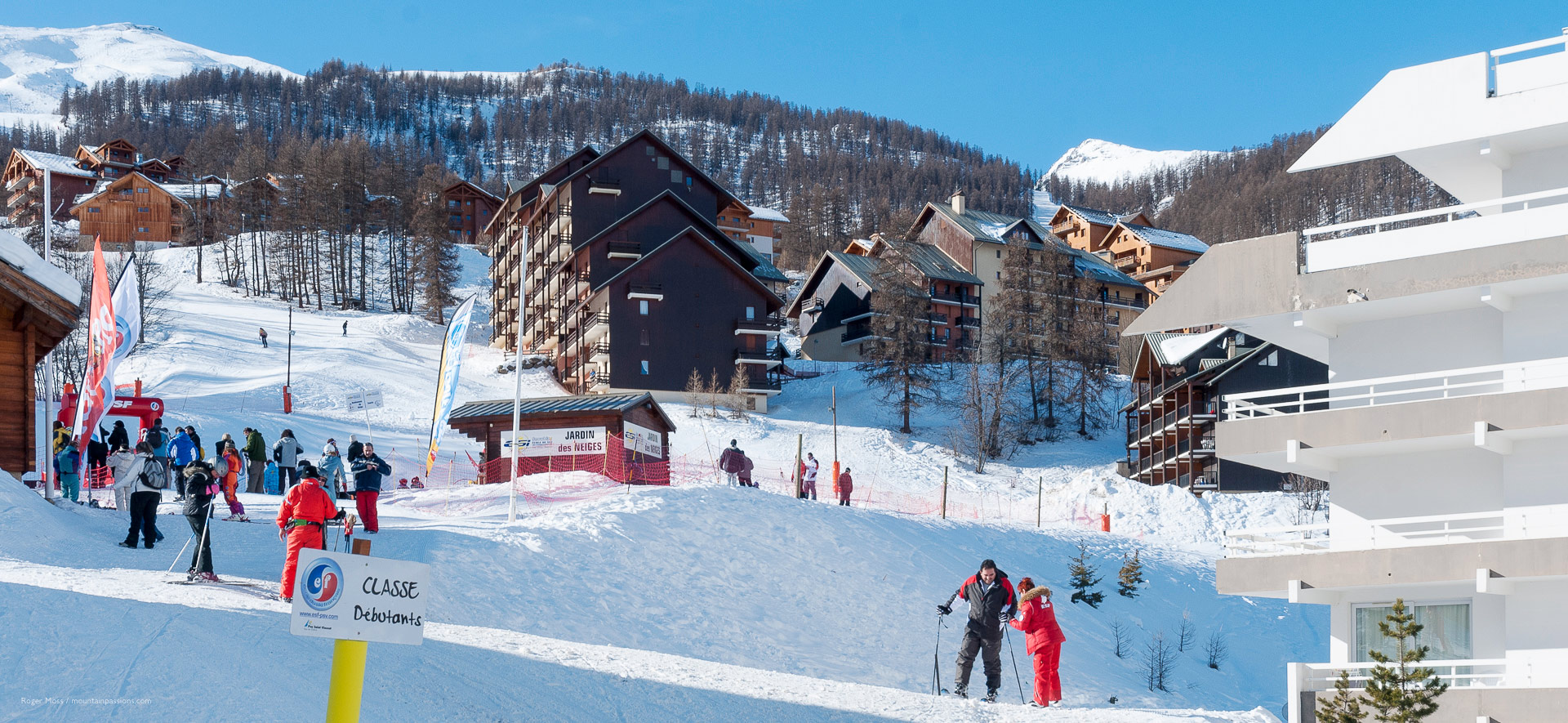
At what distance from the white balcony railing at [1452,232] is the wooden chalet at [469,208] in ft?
362

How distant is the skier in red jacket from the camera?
15.1 metres

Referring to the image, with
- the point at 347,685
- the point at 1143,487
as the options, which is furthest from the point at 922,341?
the point at 347,685

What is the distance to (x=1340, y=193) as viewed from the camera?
153 meters

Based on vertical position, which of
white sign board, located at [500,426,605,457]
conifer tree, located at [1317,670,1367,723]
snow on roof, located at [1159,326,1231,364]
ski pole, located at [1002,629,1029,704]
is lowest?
ski pole, located at [1002,629,1029,704]

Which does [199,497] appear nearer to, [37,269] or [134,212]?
[37,269]

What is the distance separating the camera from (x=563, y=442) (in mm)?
32188

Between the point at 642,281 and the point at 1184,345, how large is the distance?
25196mm

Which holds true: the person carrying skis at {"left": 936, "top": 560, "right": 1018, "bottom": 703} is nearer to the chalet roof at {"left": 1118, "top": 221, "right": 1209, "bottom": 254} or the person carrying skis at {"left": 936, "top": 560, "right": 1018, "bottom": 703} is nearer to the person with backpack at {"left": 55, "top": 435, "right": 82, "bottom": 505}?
the person with backpack at {"left": 55, "top": 435, "right": 82, "bottom": 505}

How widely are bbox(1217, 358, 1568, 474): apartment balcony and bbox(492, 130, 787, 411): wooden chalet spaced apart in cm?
4289

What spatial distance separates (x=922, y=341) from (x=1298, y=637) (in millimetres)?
34828

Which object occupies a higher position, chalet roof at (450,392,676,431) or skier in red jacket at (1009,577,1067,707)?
chalet roof at (450,392,676,431)

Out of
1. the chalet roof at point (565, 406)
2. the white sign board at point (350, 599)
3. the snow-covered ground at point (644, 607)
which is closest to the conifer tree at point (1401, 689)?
the snow-covered ground at point (644, 607)

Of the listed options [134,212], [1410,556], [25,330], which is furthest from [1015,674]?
[134,212]

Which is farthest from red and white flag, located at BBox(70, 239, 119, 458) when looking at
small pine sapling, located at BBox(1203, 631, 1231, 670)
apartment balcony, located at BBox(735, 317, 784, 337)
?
apartment balcony, located at BBox(735, 317, 784, 337)
